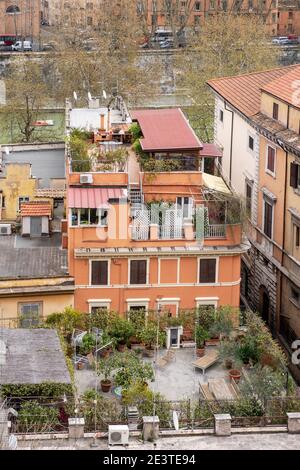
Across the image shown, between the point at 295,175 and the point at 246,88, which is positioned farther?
the point at 246,88

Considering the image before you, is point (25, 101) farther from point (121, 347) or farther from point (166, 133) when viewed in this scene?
point (121, 347)

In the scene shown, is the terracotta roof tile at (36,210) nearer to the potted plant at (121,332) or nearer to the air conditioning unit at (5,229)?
the air conditioning unit at (5,229)

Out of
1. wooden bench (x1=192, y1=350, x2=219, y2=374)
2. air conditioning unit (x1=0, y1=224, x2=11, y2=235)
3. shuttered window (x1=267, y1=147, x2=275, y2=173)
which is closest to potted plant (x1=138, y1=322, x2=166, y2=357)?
wooden bench (x1=192, y1=350, x2=219, y2=374)

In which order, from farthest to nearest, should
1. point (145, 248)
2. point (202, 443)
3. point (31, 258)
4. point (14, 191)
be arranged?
1. point (14, 191)
2. point (31, 258)
3. point (145, 248)
4. point (202, 443)

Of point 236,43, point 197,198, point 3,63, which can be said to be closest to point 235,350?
point 197,198

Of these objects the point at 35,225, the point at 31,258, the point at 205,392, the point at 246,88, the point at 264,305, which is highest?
the point at 246,88

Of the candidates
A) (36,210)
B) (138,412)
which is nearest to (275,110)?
(36,210)

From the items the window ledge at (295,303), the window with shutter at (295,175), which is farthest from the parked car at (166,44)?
the window ledge at (295,303)

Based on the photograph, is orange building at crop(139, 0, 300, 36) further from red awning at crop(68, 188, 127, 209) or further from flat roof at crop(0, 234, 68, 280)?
red awning at crop(68, 188, 127, 209)
